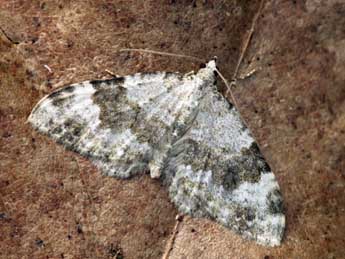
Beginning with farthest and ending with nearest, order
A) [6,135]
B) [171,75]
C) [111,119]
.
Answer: [111,119] → [171,75] → [6,135]

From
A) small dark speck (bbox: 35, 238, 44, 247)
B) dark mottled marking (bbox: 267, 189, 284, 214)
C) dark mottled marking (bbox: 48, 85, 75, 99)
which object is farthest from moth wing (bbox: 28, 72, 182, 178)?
dark mottled marking (bbox: 267, 189, 284, 214)

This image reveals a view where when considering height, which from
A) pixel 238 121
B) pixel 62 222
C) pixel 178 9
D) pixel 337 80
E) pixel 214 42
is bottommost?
pixel 62 222

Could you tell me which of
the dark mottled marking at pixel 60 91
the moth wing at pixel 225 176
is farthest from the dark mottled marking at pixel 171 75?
the dark mottled marking at pixel 60 91

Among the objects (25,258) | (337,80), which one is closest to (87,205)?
(25,258)

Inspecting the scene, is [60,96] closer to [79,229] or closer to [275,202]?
[79,229]

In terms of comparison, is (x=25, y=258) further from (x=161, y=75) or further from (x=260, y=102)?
(x=260, y=102)

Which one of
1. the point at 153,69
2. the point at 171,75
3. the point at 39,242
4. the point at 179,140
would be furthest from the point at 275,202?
the point at 39,242

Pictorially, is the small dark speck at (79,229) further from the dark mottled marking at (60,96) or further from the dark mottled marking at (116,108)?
the dark mottled marking at (60,96)
